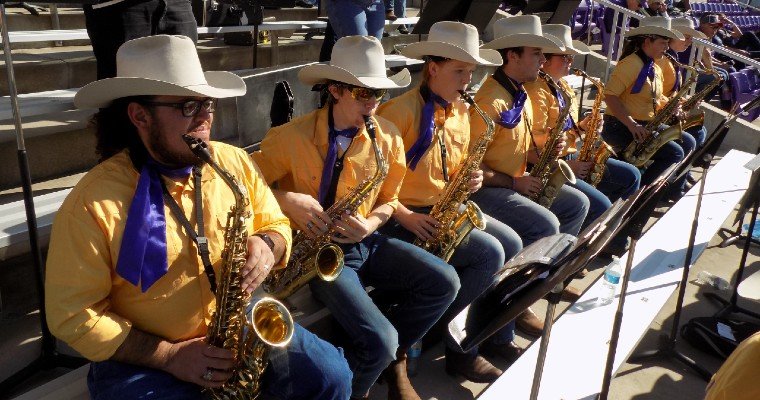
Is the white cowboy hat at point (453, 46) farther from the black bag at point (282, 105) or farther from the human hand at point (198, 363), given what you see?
the human hand at point (198, 363)

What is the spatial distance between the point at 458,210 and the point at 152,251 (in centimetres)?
202

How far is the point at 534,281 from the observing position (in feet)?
6.84

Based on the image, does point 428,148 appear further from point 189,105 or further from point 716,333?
point 716,333

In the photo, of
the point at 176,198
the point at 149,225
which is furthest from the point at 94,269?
the point at 176,198

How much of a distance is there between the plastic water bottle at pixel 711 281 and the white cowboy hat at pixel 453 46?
259 cm

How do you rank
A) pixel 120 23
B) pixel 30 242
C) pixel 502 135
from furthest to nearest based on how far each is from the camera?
pixel 502 135
pixel 120 23
pixel 30 242

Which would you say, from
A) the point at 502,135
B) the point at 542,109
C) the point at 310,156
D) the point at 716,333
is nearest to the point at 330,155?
the point at 310,156

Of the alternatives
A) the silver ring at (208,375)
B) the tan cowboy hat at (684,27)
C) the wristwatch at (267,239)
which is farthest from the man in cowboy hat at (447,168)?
the tan cowboy hat at (684,27)

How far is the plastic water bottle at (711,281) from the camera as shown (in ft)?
16.9

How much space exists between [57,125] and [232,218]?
209 cm

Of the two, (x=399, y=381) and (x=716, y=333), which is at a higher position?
(x=399, y=381)

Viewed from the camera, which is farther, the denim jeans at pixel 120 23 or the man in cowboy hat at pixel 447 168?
the man in cowboy hat at pixel 447 168

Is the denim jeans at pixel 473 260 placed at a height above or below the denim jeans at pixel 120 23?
below

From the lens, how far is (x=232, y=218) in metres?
2.53
